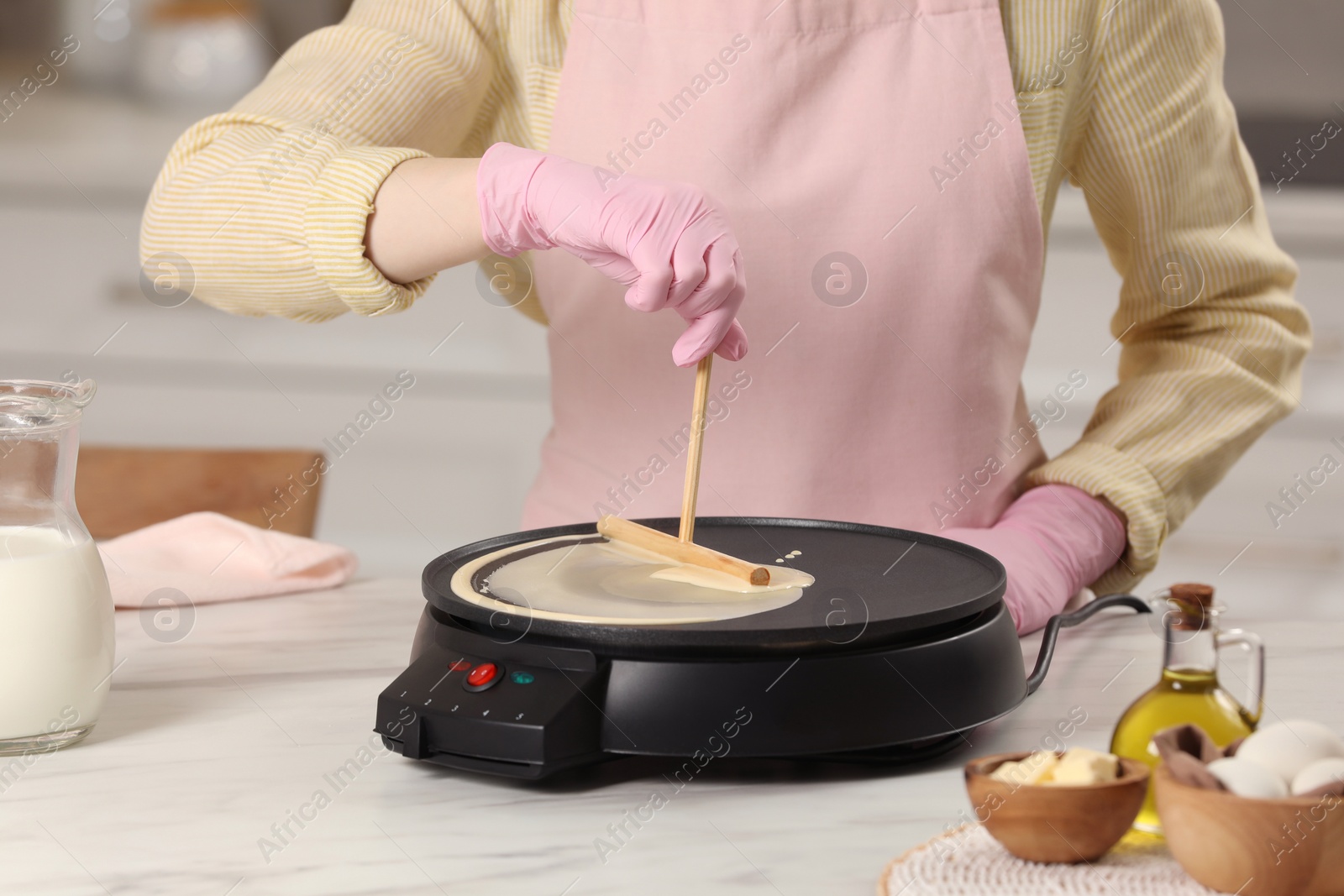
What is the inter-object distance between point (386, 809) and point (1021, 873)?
0.28 meters

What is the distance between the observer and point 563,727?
60 centimetres

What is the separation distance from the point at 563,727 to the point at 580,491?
1.82 feet

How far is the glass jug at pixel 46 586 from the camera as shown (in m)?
0.64

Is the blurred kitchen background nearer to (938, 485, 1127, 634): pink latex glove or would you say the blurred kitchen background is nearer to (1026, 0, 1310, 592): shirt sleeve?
(1026, 0, 1310, 592): shirt sleeve

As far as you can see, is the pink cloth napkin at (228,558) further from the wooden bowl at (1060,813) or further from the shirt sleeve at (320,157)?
the wooden bowl at (1060,813)

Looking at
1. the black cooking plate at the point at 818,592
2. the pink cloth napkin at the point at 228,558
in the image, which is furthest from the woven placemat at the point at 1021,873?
the pink cloth napkin at the point at 228,558

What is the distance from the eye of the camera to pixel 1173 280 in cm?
115

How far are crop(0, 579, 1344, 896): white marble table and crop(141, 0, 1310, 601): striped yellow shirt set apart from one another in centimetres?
29

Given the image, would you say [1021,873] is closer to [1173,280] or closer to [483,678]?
[483,678]

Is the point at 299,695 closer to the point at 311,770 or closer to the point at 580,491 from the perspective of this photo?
the point at 311,770

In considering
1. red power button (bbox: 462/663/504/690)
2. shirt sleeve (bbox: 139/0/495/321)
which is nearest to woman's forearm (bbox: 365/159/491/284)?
shirt sleeve (bbox: 139/0/495/321)

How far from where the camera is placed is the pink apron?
3.42 feet

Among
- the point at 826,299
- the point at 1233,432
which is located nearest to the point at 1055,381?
the point at 1233,432

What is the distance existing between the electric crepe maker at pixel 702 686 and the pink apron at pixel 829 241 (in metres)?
0.41
